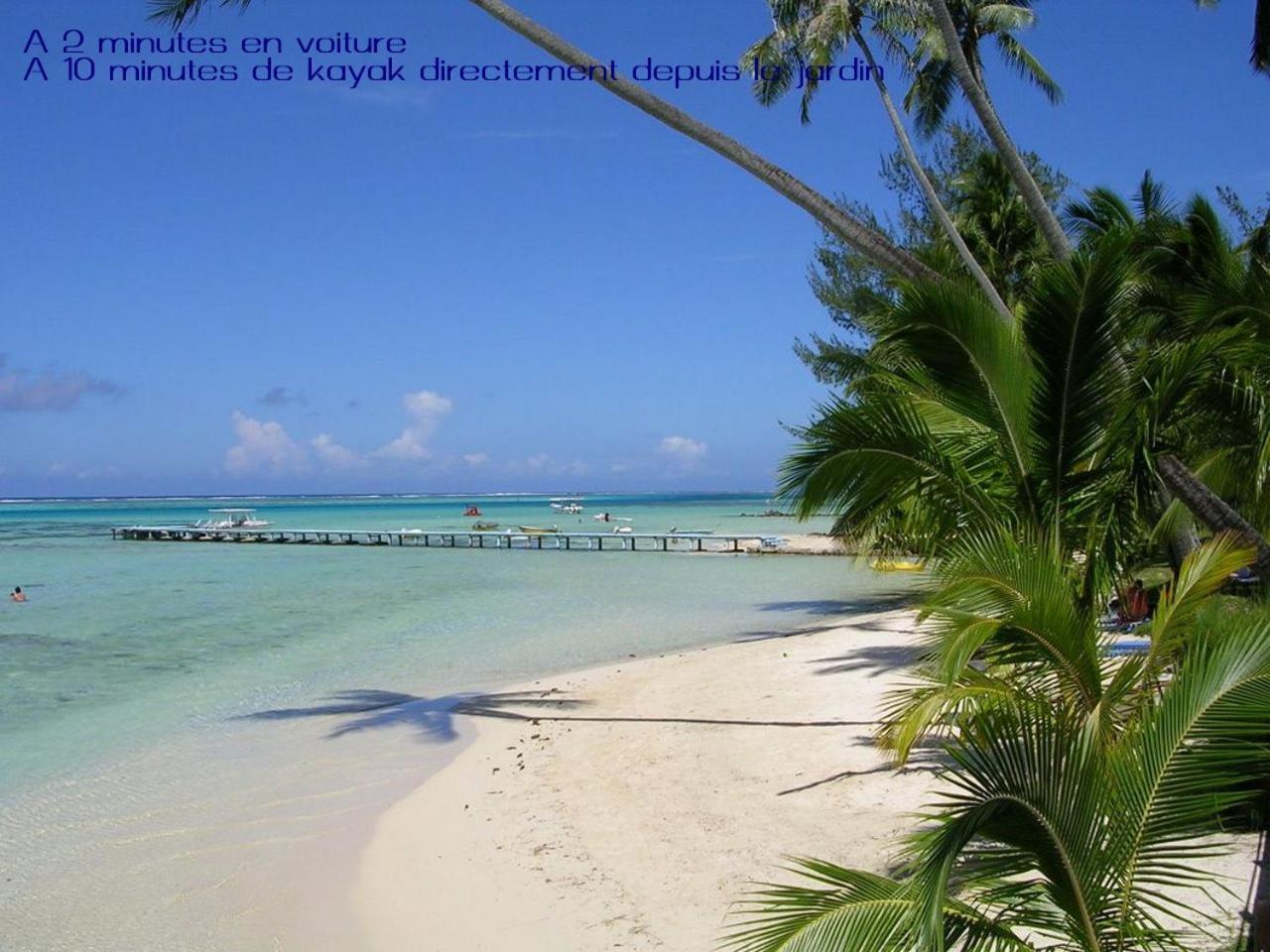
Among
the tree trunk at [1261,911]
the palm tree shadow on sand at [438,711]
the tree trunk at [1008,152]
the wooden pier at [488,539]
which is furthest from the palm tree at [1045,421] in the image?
the wooden pier at [488,539]

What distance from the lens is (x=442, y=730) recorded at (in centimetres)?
Result: 1084

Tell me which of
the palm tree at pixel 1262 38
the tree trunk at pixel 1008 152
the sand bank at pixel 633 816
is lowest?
the sand bank at pixel 633 816

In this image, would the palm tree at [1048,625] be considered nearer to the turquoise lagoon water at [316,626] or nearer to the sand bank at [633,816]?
the sand bank at [633,816]

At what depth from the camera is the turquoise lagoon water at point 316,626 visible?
42.0 ft

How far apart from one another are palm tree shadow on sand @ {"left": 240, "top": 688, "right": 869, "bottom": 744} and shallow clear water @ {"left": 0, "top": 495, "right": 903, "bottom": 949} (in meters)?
0.06

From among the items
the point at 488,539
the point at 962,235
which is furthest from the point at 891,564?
the point at 488,539

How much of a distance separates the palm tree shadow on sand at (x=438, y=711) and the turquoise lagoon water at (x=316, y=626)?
0.59 m

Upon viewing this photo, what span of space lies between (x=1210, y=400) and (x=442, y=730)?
7.59 metres

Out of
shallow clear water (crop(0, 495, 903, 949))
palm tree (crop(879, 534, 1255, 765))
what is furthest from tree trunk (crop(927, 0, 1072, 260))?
shallow clear water (crop(0, 495, 903, 949))

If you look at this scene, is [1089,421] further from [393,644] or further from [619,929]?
[393,644]

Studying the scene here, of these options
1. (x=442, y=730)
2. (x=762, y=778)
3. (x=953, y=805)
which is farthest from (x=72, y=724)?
(x=953, y=805)

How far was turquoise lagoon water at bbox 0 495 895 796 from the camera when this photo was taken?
12.8m

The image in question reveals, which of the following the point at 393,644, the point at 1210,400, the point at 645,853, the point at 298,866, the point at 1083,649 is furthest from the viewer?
the point at 393,644

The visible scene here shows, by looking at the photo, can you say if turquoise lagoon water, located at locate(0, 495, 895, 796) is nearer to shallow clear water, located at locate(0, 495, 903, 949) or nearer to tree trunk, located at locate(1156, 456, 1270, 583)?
shallow clear water, located at locate(0, 495, 903, 949)
